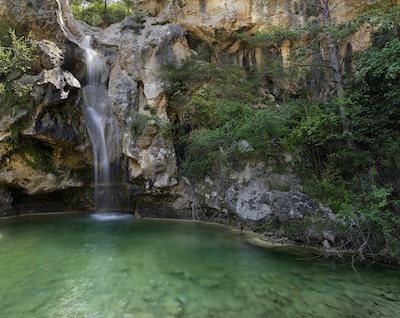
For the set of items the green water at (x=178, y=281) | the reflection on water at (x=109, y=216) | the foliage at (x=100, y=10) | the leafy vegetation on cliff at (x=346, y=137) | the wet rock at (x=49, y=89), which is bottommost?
the green water at (x=178, y=281)

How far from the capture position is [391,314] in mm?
4414

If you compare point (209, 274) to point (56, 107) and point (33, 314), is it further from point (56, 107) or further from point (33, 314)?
point (56, 107)

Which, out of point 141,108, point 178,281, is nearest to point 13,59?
point 141,108

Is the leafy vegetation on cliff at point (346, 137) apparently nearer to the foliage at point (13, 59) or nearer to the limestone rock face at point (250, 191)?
the limestone rock face at point (250, 191)

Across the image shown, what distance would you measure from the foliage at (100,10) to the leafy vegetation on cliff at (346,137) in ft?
44.6

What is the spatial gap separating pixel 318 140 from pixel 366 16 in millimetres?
3809

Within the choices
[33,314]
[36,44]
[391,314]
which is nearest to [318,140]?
[391,314]

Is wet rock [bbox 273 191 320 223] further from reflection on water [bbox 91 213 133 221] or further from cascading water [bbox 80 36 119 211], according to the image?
cascading water [bbox 80 36 119 211]

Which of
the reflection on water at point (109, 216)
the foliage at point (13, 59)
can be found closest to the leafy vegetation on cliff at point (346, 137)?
the reflection on water at point (109, 216)

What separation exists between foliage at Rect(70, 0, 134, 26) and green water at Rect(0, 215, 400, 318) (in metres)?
18.0

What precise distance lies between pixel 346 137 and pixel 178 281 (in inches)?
250

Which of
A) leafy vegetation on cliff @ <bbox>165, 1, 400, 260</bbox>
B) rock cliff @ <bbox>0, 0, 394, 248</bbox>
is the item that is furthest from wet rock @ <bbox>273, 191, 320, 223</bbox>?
rock cliff @ <bbox>0, 0, 394, 248</bbox>

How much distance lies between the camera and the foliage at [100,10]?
21031 millimetres

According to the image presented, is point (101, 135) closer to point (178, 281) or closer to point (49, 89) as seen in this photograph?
point (49, 89)
